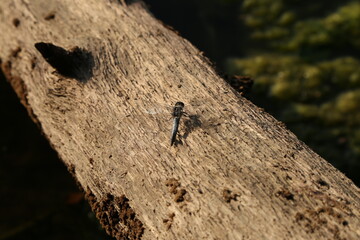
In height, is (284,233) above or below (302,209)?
below

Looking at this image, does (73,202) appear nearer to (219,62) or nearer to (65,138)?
(65,138)

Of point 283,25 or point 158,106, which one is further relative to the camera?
point 283,25

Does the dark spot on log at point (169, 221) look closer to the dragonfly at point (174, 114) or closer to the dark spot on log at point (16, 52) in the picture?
the dragonfly at point (174, 114)

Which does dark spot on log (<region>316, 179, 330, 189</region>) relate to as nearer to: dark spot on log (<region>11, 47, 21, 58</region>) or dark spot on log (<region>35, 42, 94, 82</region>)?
dark spot on log (<region>35, 42, 94, 82</region>)

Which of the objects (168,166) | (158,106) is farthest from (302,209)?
(158,106)

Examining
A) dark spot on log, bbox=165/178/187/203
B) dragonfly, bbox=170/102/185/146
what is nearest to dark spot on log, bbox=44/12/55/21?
dragonfly, bbox=170/102/185/146

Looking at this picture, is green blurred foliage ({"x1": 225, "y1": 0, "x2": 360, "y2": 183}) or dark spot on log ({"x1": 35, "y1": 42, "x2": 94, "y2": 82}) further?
green blurred foliage ({"x1": 225, "y1": 0, "x2": 360, "y2": 183})

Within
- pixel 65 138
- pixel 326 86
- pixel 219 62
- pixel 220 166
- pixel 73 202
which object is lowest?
pixel 73 202

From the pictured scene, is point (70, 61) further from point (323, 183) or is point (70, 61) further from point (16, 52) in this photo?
point (323, 183)
